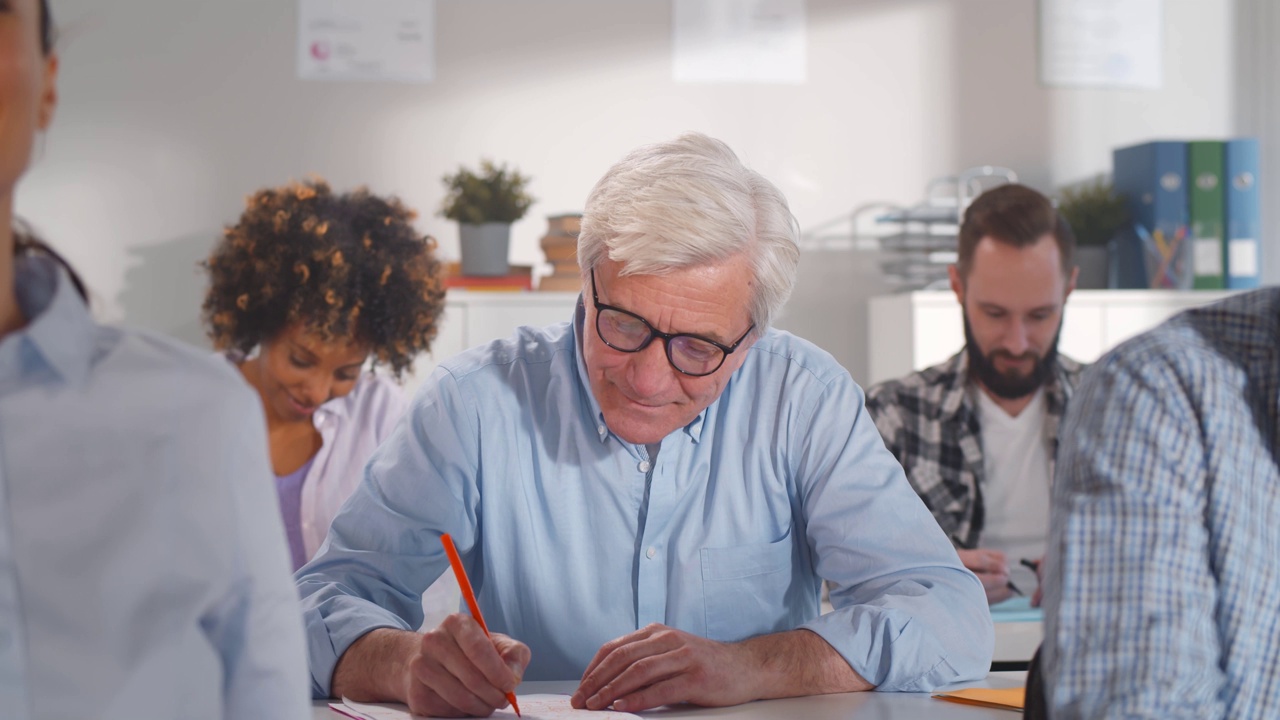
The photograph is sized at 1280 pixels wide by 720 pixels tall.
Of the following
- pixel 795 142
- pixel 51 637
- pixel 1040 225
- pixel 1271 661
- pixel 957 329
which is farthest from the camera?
pixel 795 142

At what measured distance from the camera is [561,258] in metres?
3.38

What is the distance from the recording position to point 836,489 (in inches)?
63.7

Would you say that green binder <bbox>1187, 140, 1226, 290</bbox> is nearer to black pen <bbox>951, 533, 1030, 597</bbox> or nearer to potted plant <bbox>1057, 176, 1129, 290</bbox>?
potted plant <bbox>1057, 176, 1129, 290</bbox>

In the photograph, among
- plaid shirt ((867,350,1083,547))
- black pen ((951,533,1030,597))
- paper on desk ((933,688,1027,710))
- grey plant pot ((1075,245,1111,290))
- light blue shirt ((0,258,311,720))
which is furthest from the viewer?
grey plant pot ((1075,245,1111,290))

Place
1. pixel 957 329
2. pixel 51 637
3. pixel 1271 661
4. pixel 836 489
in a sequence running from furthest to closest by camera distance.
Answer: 1. pixel 957 329
2. pixel 836 489
3. pixel 1271 661
4. pixel 51 637

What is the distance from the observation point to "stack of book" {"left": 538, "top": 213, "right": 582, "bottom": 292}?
3.35 metres

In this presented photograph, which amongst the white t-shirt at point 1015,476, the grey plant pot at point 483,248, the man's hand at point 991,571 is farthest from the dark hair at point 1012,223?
the grey plant pot at point 483,248

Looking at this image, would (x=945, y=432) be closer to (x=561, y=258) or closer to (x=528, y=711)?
(x=561, y=258)

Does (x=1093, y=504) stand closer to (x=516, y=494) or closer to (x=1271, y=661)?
(x=1271, y=661)

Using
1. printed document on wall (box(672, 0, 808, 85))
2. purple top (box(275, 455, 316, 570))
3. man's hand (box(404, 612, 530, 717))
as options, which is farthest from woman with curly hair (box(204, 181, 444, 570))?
printed document on wall (box(672, 0, 808, 85))

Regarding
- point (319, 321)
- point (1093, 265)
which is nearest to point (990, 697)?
point (319, 321)

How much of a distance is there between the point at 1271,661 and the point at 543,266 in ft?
9.27

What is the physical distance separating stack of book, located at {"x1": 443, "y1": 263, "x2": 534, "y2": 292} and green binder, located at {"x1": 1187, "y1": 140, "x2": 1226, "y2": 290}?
192cm

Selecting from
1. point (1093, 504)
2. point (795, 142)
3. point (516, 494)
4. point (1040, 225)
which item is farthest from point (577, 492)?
point (795, 142)
